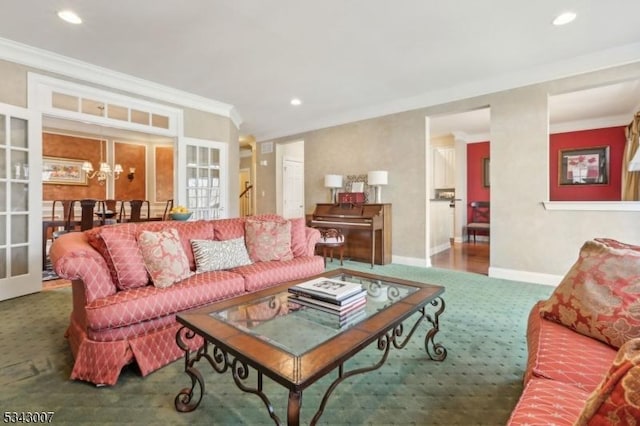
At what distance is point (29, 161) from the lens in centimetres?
345

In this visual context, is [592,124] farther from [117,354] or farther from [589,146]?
[117,354]

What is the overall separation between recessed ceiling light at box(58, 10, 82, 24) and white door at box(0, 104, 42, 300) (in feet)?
4.19

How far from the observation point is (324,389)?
1697 mm

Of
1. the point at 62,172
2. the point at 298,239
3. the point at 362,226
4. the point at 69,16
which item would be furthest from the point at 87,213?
the point at 362,226

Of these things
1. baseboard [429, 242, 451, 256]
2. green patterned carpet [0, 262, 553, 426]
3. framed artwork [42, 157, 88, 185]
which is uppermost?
framed artwork [42, 157, 88, 185]

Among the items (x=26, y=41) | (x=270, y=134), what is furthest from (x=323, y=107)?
(x=26, y=41)

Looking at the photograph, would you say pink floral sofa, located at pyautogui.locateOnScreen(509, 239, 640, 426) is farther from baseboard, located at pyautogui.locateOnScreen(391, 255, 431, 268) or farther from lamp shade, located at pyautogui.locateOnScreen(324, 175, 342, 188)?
lamp shade, located at pyautogui.locateOnScreen(324, 175, 342, 188)

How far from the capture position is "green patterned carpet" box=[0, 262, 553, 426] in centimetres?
148

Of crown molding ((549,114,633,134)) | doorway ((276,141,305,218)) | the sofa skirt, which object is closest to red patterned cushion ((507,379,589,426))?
the sofa skirt

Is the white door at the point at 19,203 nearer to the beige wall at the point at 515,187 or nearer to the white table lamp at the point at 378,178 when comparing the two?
the white table lamp at the point at 378,178

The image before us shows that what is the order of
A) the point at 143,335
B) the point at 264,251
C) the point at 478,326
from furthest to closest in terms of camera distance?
1. the point at 264,251
2. the point at 478,326
3. the point at 143,335

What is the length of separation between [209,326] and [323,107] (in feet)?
15.2

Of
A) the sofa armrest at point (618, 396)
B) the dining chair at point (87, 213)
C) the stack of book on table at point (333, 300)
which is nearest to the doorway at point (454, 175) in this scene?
the stack of book on table at point (333, 300)

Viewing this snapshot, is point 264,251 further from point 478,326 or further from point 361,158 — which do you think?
point 361,158
